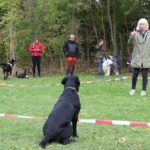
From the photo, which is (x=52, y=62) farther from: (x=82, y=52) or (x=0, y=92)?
(x=0, y=92)

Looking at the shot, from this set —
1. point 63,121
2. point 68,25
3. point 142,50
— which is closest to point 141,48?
point 142,50

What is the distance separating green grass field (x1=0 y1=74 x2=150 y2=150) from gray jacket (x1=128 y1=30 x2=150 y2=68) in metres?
0.84

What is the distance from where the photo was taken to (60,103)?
5.91 metres

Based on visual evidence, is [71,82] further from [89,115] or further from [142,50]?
[142,50]

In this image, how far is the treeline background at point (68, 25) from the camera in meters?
20.8

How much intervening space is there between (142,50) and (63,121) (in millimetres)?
4932

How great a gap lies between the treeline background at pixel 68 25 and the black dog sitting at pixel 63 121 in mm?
14352

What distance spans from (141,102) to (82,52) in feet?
45.3

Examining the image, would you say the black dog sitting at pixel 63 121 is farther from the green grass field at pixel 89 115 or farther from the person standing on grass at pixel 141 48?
the person standing on grass at pixel 141 48

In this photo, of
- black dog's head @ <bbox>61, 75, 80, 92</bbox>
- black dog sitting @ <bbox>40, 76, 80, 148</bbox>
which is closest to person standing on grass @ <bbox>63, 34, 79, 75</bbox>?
black dog's head @ <bbox>61, 75, 80, 92</bbox>

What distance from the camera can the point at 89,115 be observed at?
8.12m

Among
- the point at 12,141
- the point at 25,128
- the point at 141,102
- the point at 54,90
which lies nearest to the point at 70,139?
the point at 12,141

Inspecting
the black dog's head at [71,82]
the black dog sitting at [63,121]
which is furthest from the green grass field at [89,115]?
the black dog's head at [71,82]

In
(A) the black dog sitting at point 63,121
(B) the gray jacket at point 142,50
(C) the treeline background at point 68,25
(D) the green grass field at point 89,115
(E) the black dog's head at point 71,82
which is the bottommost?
(D) the green grass field at point 89,115
